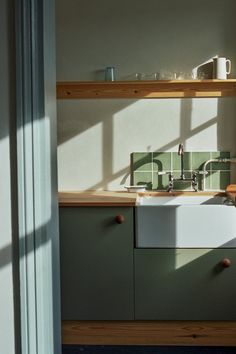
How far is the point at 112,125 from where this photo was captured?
343cm

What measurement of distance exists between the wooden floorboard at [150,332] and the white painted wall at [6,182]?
1420 mm

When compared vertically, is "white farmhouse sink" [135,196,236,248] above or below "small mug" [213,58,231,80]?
below

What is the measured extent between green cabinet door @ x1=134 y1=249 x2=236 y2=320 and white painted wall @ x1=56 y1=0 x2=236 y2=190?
2.54ft

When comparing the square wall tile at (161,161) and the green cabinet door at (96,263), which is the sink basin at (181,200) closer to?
the square wall tile at (161,161)

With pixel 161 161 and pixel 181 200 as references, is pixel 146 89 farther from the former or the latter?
pixel 181 200

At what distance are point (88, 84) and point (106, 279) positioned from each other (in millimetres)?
1257

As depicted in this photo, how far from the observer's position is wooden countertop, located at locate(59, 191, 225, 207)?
284 cm

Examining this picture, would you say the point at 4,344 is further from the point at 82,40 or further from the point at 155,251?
the point at 82,40

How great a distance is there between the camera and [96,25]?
339 cm

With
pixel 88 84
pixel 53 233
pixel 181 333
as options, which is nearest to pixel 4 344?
pixel 53 233

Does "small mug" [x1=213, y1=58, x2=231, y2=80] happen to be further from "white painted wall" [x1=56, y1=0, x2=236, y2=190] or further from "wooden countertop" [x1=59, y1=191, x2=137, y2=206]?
"wooden countertop" [x1=59, y1=191, x2=137, y2=206]

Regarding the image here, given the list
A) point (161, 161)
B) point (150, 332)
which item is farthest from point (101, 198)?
point (150, 332)

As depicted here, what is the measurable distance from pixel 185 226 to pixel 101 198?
0.54 metres

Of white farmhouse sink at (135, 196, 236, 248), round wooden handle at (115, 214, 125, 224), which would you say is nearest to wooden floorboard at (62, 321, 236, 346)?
white farmhouse sink at (135, 196, 236, 248)
